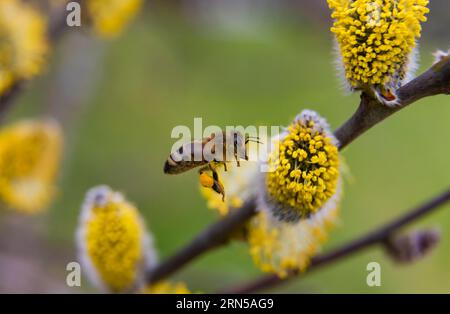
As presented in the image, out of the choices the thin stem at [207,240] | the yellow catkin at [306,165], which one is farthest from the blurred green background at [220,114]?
the yellow catkin at [306,165]

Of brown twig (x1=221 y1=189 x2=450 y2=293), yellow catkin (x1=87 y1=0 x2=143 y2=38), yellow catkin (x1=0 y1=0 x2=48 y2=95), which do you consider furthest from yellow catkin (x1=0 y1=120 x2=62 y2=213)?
brown twig (x1=221 y1=189 x2=450 y2=293)

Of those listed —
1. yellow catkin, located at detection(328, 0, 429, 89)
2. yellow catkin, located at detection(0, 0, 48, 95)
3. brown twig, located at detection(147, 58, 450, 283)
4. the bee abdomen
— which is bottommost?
the bee abdomen

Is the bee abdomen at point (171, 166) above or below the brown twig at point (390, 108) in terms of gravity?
below

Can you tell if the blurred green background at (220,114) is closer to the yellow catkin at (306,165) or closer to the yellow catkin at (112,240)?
the yellow catkin at (112,240)

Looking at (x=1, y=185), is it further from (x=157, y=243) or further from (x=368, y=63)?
(x=368, y=63)

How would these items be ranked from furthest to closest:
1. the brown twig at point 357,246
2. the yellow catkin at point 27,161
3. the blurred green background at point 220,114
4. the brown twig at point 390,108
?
the blurred green background at point 220,114 → the yellow catkin at point 27,161 → the brown twig at point 357,246 → the brown twig at point 390,108

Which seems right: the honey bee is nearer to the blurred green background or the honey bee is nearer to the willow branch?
the willow branch
